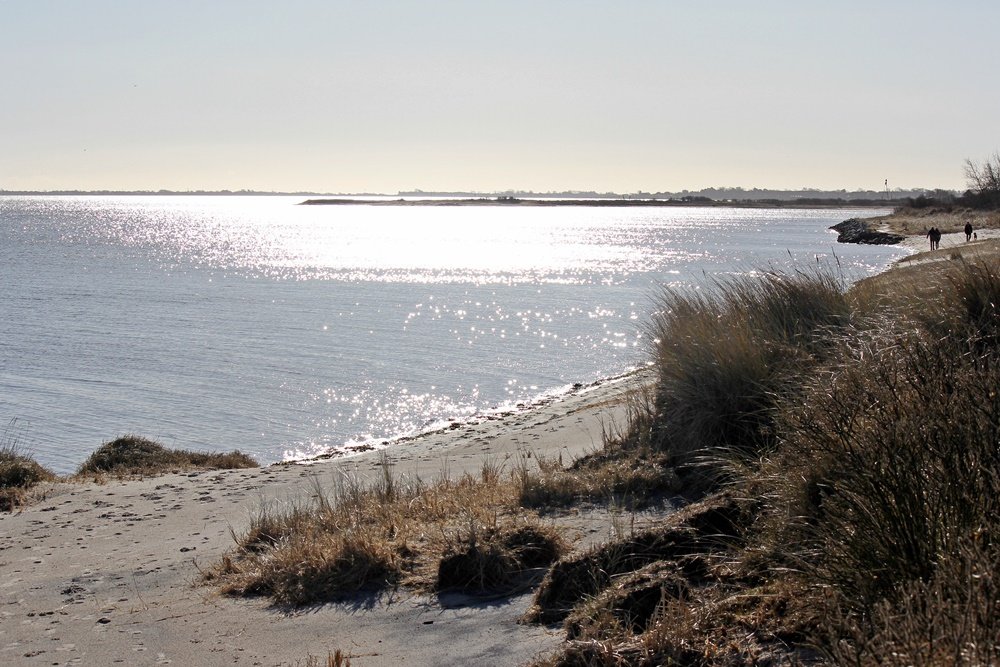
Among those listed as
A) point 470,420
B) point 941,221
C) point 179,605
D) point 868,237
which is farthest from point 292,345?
point 941,221

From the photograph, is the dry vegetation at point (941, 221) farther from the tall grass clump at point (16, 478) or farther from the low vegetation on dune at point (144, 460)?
the tall grass clump at point (16, 478)

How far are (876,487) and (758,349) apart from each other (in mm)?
5456

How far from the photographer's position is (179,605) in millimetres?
6887

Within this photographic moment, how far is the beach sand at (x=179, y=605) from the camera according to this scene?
5.63m

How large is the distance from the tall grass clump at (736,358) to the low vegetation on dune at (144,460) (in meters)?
8.08

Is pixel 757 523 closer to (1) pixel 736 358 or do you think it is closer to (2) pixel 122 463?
(1) pixel 736 358

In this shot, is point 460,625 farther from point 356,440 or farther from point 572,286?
point 572,286

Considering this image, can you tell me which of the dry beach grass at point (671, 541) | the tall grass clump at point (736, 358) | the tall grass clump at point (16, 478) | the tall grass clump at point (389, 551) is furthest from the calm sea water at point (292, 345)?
the tall grass clump at point (389, 551)

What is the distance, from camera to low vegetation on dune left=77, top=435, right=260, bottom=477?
14859 millimetres

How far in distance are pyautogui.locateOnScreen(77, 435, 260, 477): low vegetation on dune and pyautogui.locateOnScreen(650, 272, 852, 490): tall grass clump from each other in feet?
26.5

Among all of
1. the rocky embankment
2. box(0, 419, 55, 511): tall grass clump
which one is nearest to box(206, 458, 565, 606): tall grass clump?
box(0, 419, 55, 511): tall grass clump

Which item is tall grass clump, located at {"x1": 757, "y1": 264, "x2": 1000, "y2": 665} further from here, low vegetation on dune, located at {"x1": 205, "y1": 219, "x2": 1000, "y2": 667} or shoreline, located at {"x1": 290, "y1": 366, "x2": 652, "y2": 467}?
shoreline, located at {"x1": 290, "y1": 366, "x2": 652, "y2": 467}

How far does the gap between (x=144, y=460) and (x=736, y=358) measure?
10.3m

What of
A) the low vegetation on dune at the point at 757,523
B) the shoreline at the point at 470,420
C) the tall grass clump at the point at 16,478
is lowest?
the shoreline at the point at 470,420
